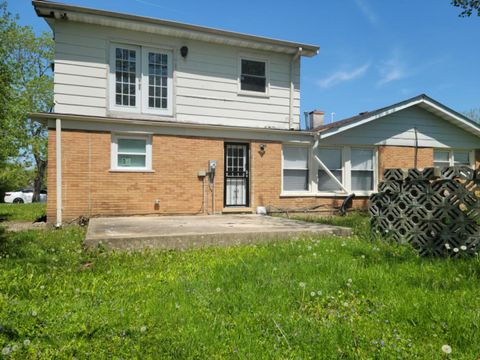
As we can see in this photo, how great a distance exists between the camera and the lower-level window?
9820mm

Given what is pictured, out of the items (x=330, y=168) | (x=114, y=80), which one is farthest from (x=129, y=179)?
(x=330, y=168)

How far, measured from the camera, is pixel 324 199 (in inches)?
476

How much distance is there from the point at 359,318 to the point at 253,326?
0.92 metres

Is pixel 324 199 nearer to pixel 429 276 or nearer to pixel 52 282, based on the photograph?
pixel 429 276

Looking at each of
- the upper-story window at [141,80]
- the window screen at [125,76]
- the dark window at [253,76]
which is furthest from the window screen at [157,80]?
the dark window at [253,76]

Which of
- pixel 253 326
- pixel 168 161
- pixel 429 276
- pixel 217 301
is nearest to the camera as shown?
pixel 253 326

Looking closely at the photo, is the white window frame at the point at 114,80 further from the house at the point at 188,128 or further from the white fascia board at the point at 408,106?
the white fascia board at the point at 408,106

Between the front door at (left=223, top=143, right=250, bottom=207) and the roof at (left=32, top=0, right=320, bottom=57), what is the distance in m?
3.38

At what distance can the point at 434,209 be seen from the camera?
5.30 m

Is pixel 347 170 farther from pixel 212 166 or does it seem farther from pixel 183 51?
pixel 183 51

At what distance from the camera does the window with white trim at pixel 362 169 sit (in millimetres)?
12828

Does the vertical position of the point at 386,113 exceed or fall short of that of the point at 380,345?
it exceeds it

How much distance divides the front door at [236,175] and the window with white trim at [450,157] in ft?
27.2

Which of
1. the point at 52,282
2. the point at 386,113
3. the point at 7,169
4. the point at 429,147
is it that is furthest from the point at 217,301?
the point at 7,169
